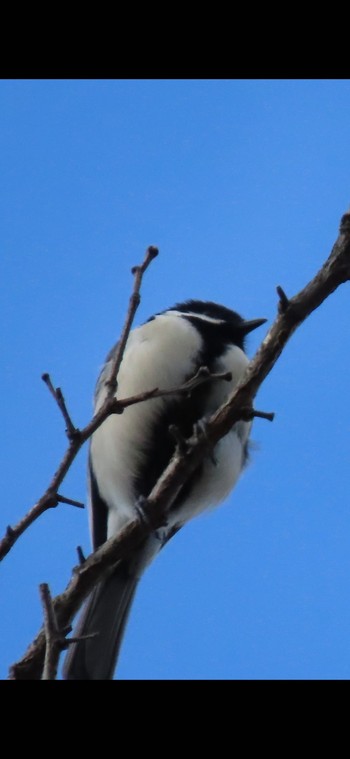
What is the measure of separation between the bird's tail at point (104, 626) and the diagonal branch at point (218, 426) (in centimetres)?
99

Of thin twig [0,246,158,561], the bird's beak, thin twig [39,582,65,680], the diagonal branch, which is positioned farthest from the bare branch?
the bird's beak

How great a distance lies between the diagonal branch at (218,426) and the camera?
2924 millimetres

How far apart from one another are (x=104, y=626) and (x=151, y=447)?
2.60ft

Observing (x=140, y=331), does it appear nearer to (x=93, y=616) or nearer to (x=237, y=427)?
(x=237, y=427)

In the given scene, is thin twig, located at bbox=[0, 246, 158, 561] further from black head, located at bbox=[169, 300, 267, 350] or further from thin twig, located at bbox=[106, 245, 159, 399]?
black head, located at bbox=[169, 300, 267, 350]

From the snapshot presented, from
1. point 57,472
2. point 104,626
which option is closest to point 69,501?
point 57,472

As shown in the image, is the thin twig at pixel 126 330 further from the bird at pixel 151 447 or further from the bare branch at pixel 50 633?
the bird at pixel 151 447

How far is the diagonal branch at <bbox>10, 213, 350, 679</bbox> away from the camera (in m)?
2.92

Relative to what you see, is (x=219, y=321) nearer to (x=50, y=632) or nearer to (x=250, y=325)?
(x=250, y=325)

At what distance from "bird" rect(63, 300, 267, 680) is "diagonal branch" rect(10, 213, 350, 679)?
1.24m

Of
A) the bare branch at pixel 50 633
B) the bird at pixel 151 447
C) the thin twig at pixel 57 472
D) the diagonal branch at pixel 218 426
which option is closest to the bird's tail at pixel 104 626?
the bird at pixel 151 447

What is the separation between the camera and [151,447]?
453cm
